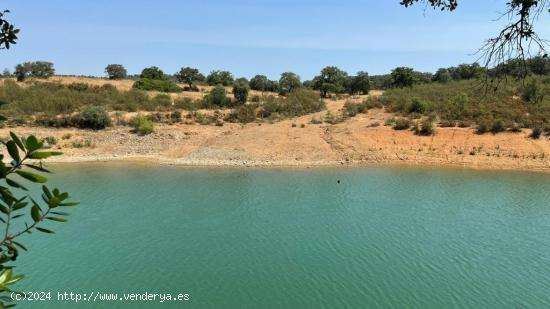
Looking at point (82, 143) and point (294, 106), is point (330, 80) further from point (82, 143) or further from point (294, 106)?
point (82, 143)

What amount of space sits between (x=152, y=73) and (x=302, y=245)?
5438 centimetres

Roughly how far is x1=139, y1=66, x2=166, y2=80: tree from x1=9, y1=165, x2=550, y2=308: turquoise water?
43266 mm

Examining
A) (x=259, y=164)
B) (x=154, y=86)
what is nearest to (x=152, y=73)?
(x=154, y=86)

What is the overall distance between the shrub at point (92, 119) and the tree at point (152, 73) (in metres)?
30.6

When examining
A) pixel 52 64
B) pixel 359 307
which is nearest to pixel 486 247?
pixel 359 307

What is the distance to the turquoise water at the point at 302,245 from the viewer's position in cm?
980

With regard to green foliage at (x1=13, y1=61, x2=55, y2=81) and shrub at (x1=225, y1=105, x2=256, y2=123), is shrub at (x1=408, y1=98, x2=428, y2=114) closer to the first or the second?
shrub at (x1=225, y1=105, x2=256, y2=123)

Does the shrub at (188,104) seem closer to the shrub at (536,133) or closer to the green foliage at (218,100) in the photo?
the green foliage at (218,100)

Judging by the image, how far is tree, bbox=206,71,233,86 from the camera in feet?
214

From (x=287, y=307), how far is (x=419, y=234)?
6033 millimetres

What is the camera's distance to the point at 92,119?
104 feet

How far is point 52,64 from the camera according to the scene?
61656 millimetres

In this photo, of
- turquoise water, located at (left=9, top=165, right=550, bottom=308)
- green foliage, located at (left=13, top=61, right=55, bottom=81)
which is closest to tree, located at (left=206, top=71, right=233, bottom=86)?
green foliage, located at (left=13, top=61, right=55, bottom=81)

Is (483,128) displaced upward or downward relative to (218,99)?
downward
